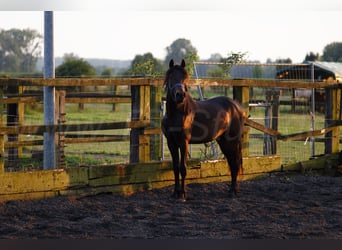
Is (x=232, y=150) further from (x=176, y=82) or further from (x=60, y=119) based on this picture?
(x=60, y=119)

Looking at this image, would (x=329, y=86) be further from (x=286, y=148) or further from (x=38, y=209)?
(x=38, y=209)

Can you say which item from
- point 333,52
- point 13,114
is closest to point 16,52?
point 333,52

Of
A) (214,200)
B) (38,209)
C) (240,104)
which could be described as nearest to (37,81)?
(38,209)

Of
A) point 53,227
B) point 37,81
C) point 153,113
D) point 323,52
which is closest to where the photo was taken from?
point 53,227

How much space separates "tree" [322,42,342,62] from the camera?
123ft

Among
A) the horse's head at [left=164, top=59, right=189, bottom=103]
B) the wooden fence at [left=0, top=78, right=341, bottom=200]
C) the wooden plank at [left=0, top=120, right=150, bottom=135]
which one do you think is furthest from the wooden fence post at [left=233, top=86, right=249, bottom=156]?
the horse's head at [left=164, top=59, right=189, bottom=103]

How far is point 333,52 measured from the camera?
127 ft

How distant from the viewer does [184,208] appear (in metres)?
6.48

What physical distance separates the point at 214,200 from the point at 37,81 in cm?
257

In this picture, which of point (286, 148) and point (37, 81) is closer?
point (37, 81)

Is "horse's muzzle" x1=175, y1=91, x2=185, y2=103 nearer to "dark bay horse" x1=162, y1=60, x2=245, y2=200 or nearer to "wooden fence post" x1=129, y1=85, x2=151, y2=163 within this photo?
"dark bay horse" x1=162, y1=60, x2=245, y2=200

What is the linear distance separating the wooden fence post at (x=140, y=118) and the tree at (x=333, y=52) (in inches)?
1253

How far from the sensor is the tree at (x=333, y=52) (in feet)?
123

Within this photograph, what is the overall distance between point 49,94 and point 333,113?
498 cm
